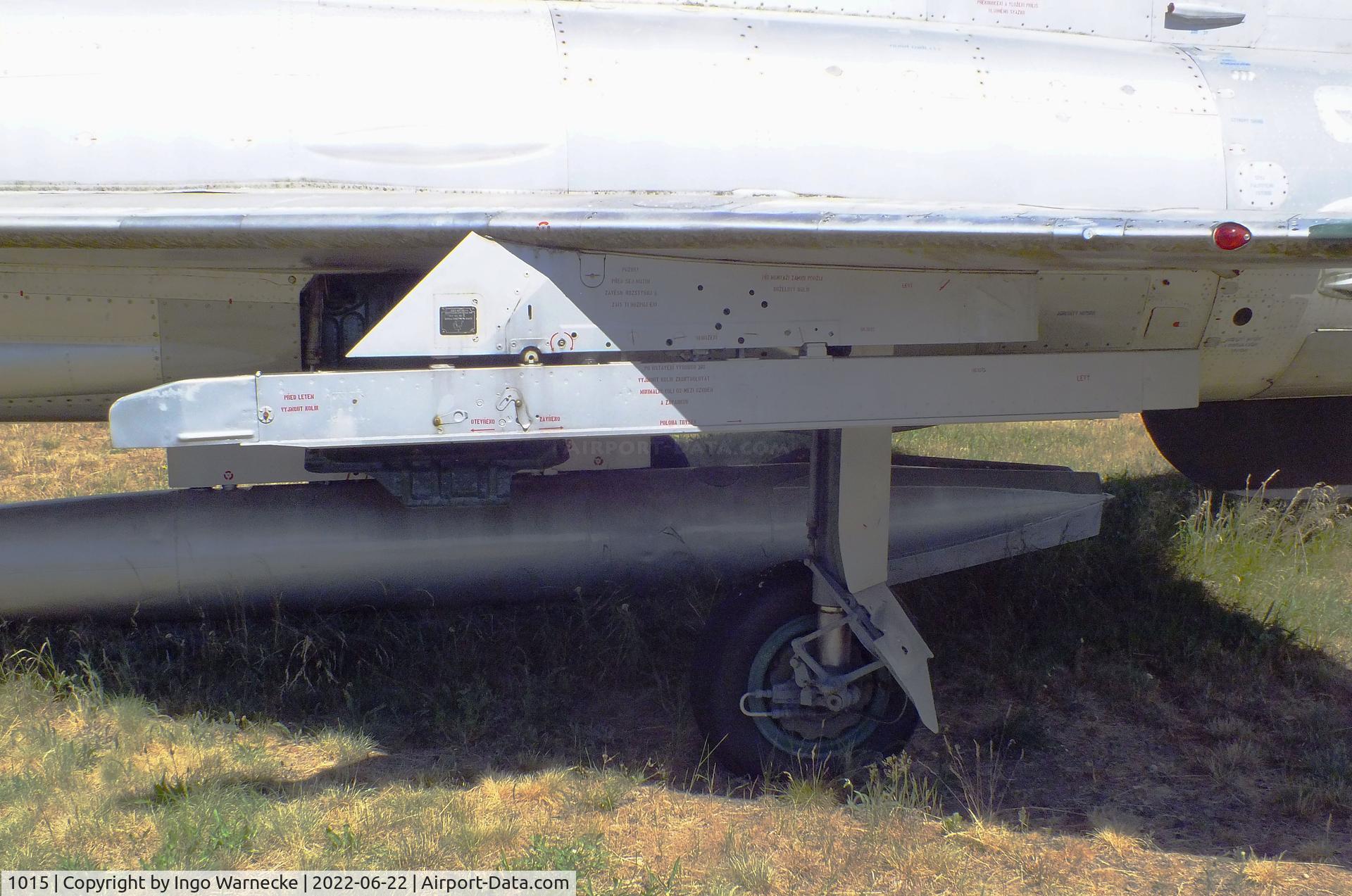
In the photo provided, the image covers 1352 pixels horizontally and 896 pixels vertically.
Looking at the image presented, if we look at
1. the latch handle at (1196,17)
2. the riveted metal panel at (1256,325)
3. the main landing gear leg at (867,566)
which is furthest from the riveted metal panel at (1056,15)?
the main landing gear leg at (867,566)

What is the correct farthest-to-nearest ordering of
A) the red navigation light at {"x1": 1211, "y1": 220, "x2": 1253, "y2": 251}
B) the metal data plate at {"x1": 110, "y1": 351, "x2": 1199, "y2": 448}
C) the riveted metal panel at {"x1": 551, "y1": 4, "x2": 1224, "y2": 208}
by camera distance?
the riveted metal panel at {"x1": 551, "y1": 4, "x2": 1224, "y2": 208}
the metal data plate at {"x1": 110, "y1": 351, "x2": 1199, "y2": 448}
the red navigation light at {"x1": 1211, "y1": 220, "x2": 1253, "y2": 251}

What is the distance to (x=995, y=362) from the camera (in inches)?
157

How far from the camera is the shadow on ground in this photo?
178 inches

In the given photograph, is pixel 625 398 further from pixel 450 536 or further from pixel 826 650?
pixel 450 536

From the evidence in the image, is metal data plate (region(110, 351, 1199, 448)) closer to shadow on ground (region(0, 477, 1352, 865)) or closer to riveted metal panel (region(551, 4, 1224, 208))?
riveted metal panel (region(551, 4, 1224, 208))

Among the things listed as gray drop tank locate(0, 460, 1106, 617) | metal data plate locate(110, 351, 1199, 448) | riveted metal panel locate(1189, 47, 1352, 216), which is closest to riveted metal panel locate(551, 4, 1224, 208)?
riveted metal panel locate(1189, 47, 1352, 216)

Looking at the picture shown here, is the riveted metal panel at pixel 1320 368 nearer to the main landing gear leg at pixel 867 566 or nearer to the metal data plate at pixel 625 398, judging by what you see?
the metal data plate at pixel 625 398

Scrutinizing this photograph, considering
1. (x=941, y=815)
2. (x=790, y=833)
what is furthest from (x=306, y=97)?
(x=941, y=815)

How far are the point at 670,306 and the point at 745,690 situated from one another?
1.74 metres

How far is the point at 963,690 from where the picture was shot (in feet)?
17.9

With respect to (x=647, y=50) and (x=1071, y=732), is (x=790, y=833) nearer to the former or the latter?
(x=1071, y=732)

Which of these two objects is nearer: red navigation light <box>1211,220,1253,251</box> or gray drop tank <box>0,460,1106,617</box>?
red navigation light <box>1211,220,1253,251</box>

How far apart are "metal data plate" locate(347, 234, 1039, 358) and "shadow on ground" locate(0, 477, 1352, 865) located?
196cm

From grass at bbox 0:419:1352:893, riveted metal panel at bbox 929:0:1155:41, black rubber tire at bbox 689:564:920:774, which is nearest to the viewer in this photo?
grass at bbox 0:419:1352:893
